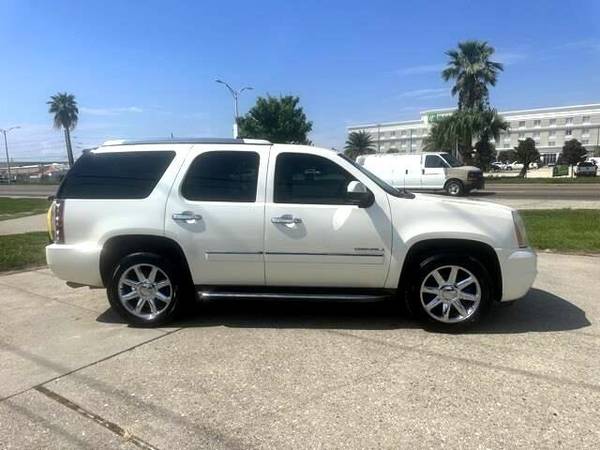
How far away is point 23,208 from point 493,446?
2281 centimetres

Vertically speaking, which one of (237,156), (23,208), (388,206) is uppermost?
(237,156)

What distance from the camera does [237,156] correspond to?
5.12 m

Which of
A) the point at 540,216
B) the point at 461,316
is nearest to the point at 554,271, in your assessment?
the point at 461,316

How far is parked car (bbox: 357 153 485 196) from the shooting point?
935 inches

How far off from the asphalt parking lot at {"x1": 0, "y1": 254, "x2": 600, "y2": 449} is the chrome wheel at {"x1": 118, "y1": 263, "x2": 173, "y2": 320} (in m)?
0.23

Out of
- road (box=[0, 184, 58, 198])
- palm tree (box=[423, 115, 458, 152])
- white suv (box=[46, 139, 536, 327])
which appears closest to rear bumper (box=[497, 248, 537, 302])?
white suv (box=[46, 139, 536, 327])

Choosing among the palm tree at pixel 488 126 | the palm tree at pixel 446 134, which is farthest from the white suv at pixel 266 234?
the palm tree at pixel 488 126

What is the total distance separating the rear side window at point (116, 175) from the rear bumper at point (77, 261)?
504mm

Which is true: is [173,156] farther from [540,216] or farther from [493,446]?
[540,216]

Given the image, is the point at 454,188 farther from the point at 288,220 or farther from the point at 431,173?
the point at 288,220

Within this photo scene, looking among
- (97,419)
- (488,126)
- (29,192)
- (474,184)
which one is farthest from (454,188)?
(29,192)

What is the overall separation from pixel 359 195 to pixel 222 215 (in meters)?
1.28

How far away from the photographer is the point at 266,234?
491cm

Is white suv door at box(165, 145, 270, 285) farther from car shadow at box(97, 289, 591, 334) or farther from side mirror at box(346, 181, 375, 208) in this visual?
side mirror at box(346, 181, 375, 208)
